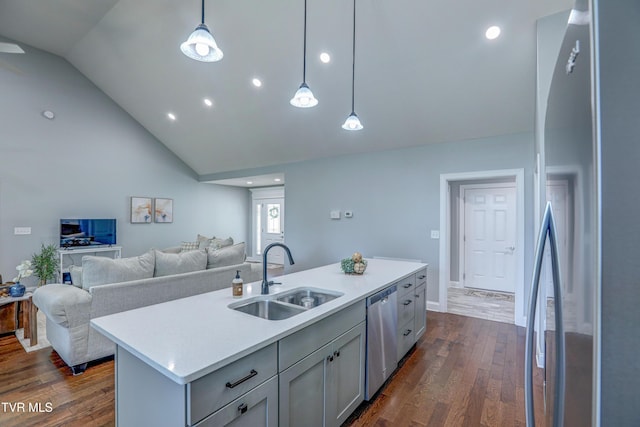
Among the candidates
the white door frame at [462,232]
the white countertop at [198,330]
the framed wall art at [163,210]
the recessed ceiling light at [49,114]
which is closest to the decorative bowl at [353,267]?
the white countertop at [198,330]

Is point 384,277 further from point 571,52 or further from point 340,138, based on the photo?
point 340,138

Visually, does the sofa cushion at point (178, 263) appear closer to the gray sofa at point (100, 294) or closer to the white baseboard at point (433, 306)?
the gray sofa at point (100, 294)

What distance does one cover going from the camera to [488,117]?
12.9 feet

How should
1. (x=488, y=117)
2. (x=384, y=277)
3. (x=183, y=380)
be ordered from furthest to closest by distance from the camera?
(x=488, y=117) < (x=384, y=277) < (x=183, y=380)

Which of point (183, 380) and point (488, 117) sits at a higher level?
point (488, 117)

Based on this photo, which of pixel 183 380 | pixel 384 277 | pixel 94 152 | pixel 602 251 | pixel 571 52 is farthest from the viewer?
pixel 94 152

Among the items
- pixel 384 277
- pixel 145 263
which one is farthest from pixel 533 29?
pixel 145 263

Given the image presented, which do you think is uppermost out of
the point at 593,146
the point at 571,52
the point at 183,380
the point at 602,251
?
the point at 571,52

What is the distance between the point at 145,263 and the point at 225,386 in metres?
2.38

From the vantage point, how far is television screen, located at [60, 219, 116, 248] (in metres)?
5.81

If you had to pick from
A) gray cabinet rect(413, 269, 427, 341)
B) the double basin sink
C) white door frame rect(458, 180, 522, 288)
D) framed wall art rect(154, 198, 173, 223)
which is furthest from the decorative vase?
white door frame rect(458, 180, 522, 288)

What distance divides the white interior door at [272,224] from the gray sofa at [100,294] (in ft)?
18.0

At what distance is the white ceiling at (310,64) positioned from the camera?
3078mm

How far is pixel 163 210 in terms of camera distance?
24.4ft
